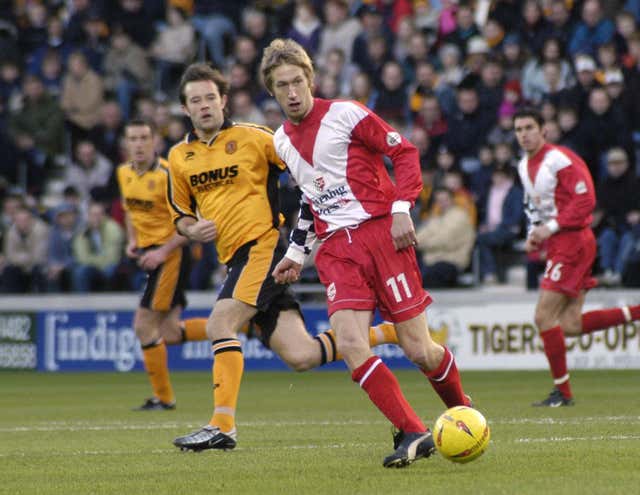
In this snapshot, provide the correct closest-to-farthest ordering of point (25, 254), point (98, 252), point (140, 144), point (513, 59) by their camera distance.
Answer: point (140, 144), point (513, 59), point (98, 252), point (25, 254)

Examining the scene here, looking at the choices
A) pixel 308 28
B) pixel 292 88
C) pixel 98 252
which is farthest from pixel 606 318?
pixel 308 28

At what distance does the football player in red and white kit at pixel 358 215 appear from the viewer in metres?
7.39

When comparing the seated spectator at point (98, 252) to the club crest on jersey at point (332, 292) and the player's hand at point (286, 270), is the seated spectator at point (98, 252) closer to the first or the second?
the player's hand at point (286, 270)

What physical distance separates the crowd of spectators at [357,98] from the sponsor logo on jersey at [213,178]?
8799 mm

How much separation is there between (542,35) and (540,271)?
3893mm

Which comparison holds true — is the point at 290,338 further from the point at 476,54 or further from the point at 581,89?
the point at 476,54

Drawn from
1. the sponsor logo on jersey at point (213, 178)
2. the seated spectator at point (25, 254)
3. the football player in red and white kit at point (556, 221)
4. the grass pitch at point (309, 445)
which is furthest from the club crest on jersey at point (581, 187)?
the seated spectator at point (25, 254)

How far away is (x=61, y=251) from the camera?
2084 centimetres

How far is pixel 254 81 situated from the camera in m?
22.3

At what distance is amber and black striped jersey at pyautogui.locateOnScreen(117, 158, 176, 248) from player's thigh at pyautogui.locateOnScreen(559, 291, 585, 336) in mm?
3655

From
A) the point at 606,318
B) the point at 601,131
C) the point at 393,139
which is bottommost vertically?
the point at 606,318

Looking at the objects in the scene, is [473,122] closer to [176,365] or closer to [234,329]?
[176,365]

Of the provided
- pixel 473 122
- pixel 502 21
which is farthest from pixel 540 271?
pixel 502 21

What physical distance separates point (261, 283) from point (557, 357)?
377 cm
